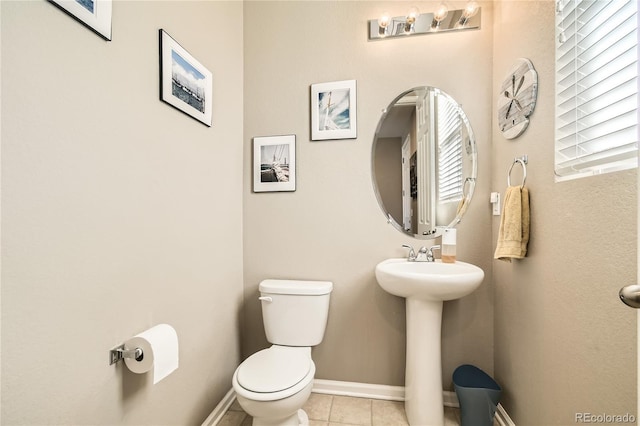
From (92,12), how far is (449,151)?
1692 millimetres

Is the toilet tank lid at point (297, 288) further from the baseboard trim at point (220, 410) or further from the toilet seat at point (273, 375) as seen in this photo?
the baseboard trim at point (220, 410)

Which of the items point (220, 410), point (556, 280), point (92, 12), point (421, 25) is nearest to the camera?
point (92, 12)

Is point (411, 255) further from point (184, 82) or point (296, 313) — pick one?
point (184, 82)

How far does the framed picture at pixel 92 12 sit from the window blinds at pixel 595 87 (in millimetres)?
1528

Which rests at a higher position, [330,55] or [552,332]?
[330,55]

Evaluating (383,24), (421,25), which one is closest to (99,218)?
(383,24)

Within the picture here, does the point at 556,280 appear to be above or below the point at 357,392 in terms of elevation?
above

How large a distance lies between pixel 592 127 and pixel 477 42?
97 centimetres

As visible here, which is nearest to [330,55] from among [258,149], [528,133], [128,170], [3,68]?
[258,149]

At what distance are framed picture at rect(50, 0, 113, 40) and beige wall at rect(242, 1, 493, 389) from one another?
930 millimetres

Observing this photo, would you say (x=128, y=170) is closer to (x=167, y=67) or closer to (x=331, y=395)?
(x=167, y=67)

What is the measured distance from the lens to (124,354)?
0.85m

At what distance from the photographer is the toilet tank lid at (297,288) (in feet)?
4.83

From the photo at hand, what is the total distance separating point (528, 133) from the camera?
1.16 meters
